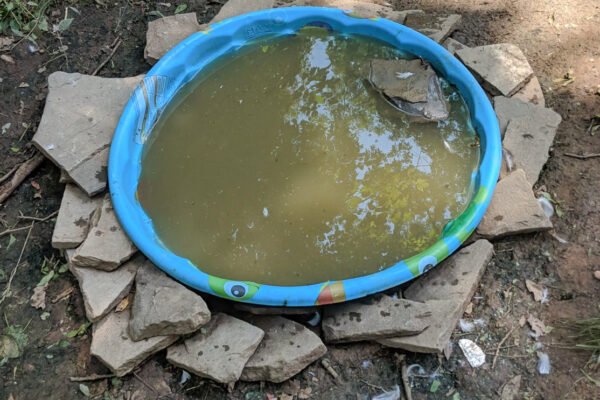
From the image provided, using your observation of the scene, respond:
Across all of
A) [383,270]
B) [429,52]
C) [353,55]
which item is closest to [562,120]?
[429,52]

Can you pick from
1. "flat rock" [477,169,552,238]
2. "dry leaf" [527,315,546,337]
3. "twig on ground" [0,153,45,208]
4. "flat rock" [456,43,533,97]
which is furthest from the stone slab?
"twig on ground" [0,153,45,208]

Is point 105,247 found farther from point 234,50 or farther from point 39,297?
point 234,50

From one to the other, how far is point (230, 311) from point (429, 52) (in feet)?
5.92

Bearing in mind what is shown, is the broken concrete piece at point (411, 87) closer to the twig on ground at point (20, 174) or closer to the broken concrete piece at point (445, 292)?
the broken concrete piece at point (445, 292)

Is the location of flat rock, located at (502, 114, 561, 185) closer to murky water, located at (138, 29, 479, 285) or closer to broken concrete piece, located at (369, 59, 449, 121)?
murky water, located at (138, 29, 479, 285)

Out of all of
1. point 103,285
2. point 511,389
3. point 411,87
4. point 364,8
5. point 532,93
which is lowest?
point 511,389

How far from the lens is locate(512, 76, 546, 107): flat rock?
289 centimetres

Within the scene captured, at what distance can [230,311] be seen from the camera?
234cm

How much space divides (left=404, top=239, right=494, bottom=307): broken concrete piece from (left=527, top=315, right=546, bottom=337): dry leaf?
262 millimetres

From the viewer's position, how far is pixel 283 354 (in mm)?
2115

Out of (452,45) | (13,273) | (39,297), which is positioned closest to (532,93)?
(452,45)

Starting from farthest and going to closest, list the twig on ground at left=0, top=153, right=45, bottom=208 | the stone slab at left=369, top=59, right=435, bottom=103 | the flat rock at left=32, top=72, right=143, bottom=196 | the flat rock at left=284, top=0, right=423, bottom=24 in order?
the flat rock at left=284, top=0, right=423, bottom=24 < the stone slab at left=369, top=59, right=435, bottom=103 < the twig on ground at left=0, top=153, right=45, bottom=208 < the flat rock at left=32, top=72, right=143, bottom=196

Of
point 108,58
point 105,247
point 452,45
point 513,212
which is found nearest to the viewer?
point 105,247

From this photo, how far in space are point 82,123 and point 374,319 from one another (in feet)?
6.05
